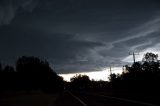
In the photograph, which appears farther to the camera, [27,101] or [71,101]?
[27,101]

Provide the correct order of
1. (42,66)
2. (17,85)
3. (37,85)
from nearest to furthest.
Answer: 1. (17,85)
2. (37,85)
3. (42,66)

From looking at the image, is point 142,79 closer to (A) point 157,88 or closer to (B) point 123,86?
(A) point 157,88

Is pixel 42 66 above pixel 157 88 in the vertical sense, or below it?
above

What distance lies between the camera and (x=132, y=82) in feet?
209

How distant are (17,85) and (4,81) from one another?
3732 mm

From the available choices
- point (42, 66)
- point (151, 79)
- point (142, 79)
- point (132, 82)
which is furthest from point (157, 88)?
point (42, 66)

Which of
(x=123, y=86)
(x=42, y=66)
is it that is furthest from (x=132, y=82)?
(x=42, y=66)

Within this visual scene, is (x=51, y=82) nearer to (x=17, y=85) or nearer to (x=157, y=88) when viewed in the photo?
(x=17, y=85)

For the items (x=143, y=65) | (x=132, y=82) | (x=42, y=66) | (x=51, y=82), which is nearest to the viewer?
(x=132, y=82)

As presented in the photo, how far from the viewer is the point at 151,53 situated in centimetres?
10475

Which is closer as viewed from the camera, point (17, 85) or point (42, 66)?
point (17, 85)

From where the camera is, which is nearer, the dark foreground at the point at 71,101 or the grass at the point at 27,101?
the dark foreground at the point at 71,101

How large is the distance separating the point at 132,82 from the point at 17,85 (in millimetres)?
28490

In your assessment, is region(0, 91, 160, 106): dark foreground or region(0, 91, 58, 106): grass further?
region(0, 91, 58, 106): grass
